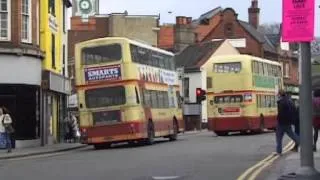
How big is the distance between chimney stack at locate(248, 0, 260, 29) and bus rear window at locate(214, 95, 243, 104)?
148 ft

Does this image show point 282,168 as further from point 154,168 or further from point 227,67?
point 227,67

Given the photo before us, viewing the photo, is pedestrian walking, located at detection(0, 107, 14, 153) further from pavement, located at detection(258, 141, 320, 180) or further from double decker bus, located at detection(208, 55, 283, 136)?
double decker bus, located at detection(208, 55, 283, 136)

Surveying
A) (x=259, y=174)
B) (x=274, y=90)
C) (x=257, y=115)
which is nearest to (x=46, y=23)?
(x=257, y=115)

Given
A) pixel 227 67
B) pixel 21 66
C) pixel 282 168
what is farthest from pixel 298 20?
pixel 227 67

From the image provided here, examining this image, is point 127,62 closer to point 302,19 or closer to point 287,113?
point 287,113

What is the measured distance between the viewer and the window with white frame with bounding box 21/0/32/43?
113 ft

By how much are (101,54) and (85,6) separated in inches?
2138

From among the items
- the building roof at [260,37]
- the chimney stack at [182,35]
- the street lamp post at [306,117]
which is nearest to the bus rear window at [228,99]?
the street lamp post at [306,117]

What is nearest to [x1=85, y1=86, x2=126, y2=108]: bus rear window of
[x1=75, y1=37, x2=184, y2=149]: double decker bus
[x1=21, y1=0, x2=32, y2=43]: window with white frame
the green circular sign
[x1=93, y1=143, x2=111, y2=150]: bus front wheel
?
[x1=75, y1=37, x2=184, y2=149]: double decker bus

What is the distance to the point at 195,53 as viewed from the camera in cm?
7456

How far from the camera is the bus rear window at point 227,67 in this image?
1655 inches

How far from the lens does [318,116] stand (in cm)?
2211

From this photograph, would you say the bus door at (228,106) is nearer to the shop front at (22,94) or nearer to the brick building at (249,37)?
the shop front at (22,94)

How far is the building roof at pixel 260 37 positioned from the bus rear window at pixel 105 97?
162 ft
